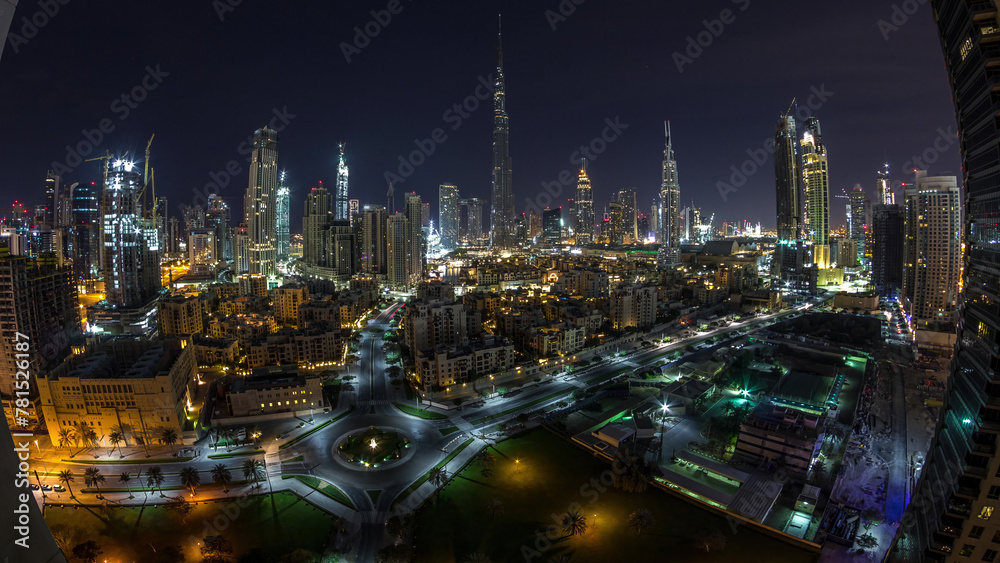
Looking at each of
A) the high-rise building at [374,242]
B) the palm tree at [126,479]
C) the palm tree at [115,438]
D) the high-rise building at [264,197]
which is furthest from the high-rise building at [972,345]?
the high-rise building at [264,197]

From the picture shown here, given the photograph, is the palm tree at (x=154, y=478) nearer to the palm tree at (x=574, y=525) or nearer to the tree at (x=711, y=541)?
the palm tree at (x=574, y=525)

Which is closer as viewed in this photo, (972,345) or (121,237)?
(972,345)

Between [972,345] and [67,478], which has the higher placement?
[972,345]

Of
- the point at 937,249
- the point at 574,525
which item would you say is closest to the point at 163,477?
the point at 574,525

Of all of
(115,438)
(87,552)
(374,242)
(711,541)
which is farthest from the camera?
(374,242)

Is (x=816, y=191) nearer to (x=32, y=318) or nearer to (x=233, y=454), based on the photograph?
(x=233, y=454)

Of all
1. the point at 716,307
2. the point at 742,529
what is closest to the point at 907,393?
the point at 742,529

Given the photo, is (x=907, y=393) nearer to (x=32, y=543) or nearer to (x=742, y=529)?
(x=742, y=529)
